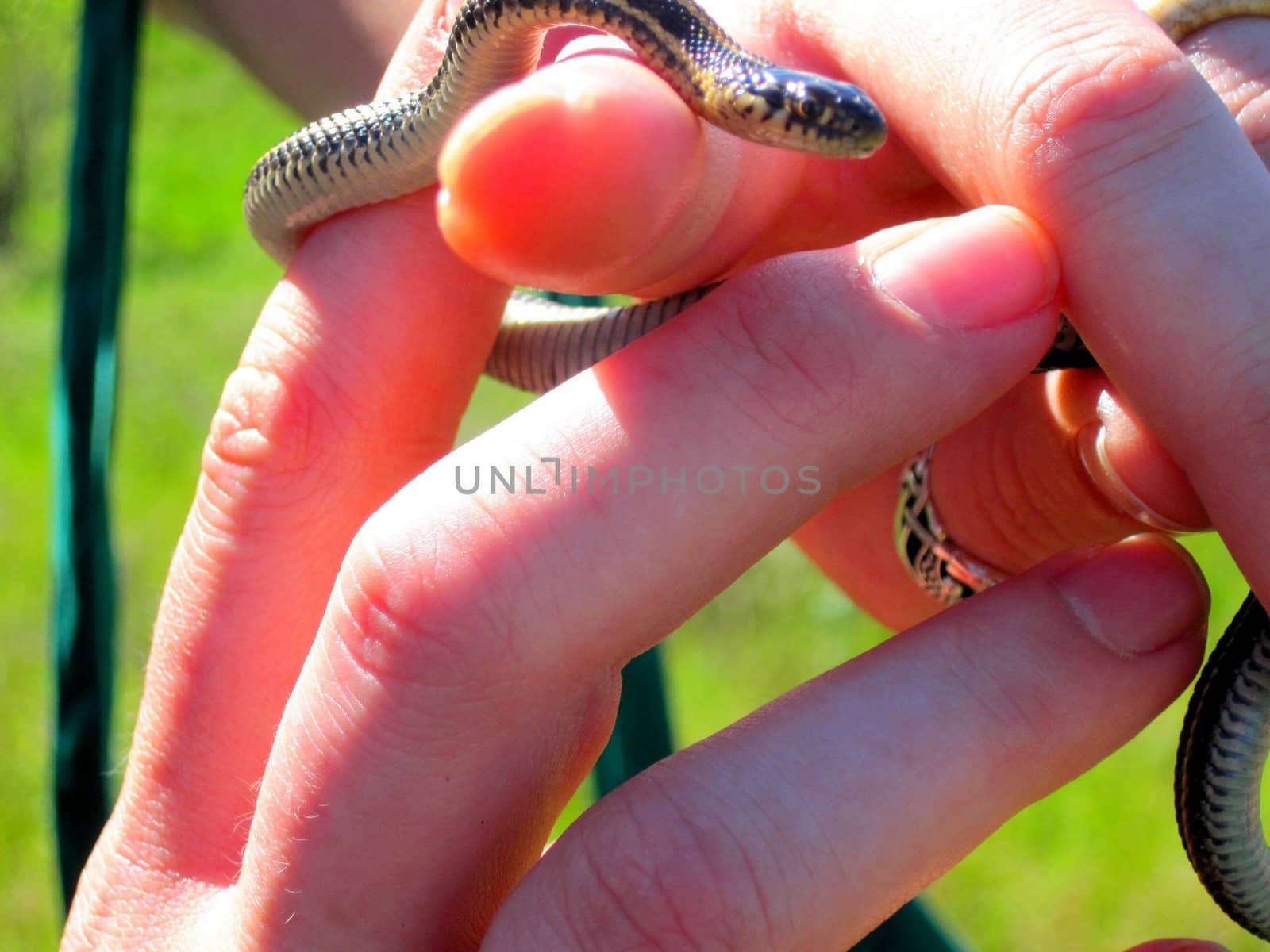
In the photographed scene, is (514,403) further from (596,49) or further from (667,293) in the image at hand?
(596,49)

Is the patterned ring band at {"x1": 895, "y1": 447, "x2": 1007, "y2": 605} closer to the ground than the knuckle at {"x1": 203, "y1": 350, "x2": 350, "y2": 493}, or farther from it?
closer to the ground

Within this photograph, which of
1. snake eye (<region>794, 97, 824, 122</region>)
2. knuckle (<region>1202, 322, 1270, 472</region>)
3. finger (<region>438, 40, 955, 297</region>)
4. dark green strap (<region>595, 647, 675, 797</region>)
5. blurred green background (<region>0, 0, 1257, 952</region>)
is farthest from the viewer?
blurred green background (<region>0, 0, 1257, 952</region>)

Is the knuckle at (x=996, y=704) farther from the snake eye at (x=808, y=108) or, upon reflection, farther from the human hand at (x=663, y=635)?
the snake eye at (x=808, y=108)

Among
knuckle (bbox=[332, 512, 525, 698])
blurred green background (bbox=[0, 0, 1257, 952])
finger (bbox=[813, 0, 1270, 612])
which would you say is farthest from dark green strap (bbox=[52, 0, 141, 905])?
finger (bbox=[813, 0, 1270, 612])

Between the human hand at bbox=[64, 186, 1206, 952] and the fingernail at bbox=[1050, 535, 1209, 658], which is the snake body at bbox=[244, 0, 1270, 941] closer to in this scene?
the human hand at bbox=[64, 186, 1206, 952]

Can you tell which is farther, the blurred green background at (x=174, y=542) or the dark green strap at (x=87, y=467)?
the blurred green background at (x=174, y=542)

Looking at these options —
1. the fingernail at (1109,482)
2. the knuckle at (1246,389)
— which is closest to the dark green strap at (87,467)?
the fingernail at (1109,482)
